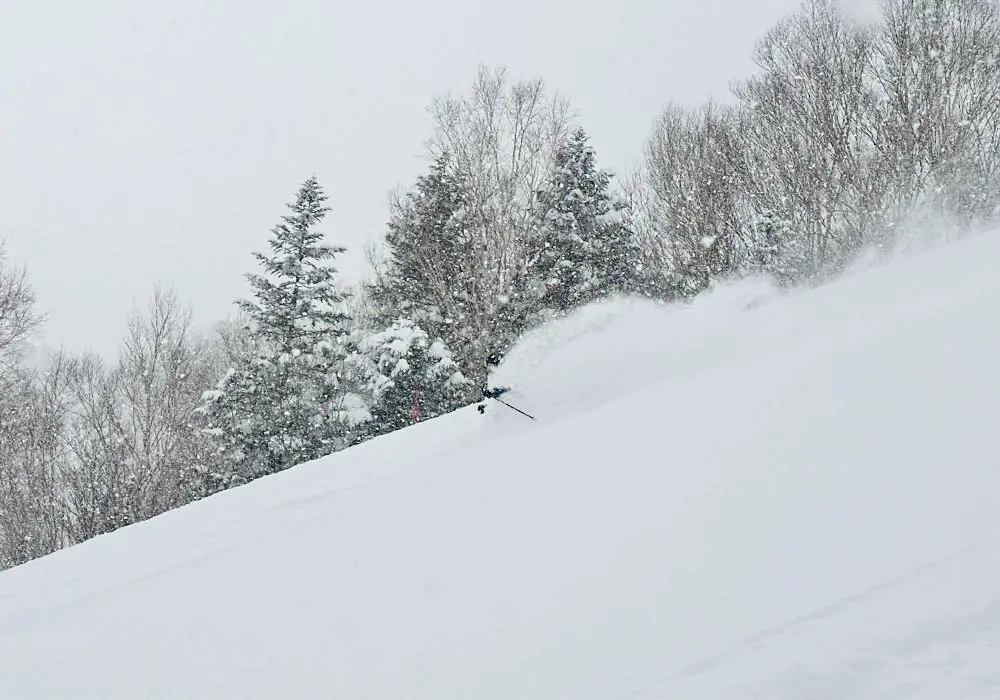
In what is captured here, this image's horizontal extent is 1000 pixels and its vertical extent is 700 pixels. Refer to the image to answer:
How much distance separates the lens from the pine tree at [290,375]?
17.8m

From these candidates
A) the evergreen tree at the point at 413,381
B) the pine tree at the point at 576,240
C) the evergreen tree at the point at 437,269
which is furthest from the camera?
the pine tree at the point at 576,240

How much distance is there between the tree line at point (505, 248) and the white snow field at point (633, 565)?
10574 mm

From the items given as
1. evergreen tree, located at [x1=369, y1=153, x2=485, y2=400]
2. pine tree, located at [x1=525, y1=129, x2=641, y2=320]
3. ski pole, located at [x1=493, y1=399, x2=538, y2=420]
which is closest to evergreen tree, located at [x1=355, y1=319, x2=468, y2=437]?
evergreen tree, located at [x1=369, y1=153, x2=485, y2=400]

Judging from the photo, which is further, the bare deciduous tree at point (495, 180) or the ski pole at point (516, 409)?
the bare deciduous tree at point (495, 180)

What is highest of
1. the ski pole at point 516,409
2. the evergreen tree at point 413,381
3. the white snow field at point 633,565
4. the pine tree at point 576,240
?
the pine tree at point 576,240

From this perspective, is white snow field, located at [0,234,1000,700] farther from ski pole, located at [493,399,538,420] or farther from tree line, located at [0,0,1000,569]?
tree line, located at [0,0,1000,569]

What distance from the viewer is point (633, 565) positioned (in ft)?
13.0

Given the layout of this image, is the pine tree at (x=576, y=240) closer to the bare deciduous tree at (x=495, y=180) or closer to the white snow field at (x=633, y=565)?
the bare deciduous tree at (x=495, y=180)

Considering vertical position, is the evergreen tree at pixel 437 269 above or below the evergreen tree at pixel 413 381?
above

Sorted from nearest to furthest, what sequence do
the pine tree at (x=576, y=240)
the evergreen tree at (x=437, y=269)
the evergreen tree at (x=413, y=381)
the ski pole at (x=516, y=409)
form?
the ski pole at (x=516, y=409)
the evergreen tree at (x=413, y=381)
the evergreen tree at (x=437, y=269)
the pine tree at (x=576, y=240)

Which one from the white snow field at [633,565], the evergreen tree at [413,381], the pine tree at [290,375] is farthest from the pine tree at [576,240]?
the white snow field at [633,565]

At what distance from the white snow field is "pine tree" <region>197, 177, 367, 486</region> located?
10.2 metres

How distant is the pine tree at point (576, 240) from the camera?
21.6m

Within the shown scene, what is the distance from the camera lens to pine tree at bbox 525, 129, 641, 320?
21.6 meters
